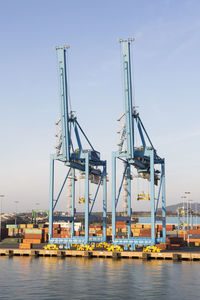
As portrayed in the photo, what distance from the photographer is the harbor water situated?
102 ft

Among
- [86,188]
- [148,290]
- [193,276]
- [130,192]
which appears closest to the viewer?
[148,290]

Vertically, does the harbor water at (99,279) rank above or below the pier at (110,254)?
below

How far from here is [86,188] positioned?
58.2 meters

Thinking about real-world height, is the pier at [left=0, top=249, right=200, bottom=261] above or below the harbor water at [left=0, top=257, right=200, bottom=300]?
above

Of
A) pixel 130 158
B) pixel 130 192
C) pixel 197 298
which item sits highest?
pixel 130 158

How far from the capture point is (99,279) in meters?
37.2

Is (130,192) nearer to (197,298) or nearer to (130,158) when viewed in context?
(130,158)

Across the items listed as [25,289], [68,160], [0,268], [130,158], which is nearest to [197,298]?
[25,289]

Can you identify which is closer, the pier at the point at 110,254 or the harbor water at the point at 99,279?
the harbor water at the point at 99,279

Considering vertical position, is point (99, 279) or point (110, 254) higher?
point (110, 254)

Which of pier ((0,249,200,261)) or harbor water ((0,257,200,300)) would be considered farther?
pier ((0,249,200,261))

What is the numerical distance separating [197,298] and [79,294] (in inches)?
333

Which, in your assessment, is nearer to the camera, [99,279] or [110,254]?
[99,279]

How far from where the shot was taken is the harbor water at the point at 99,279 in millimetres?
31061
